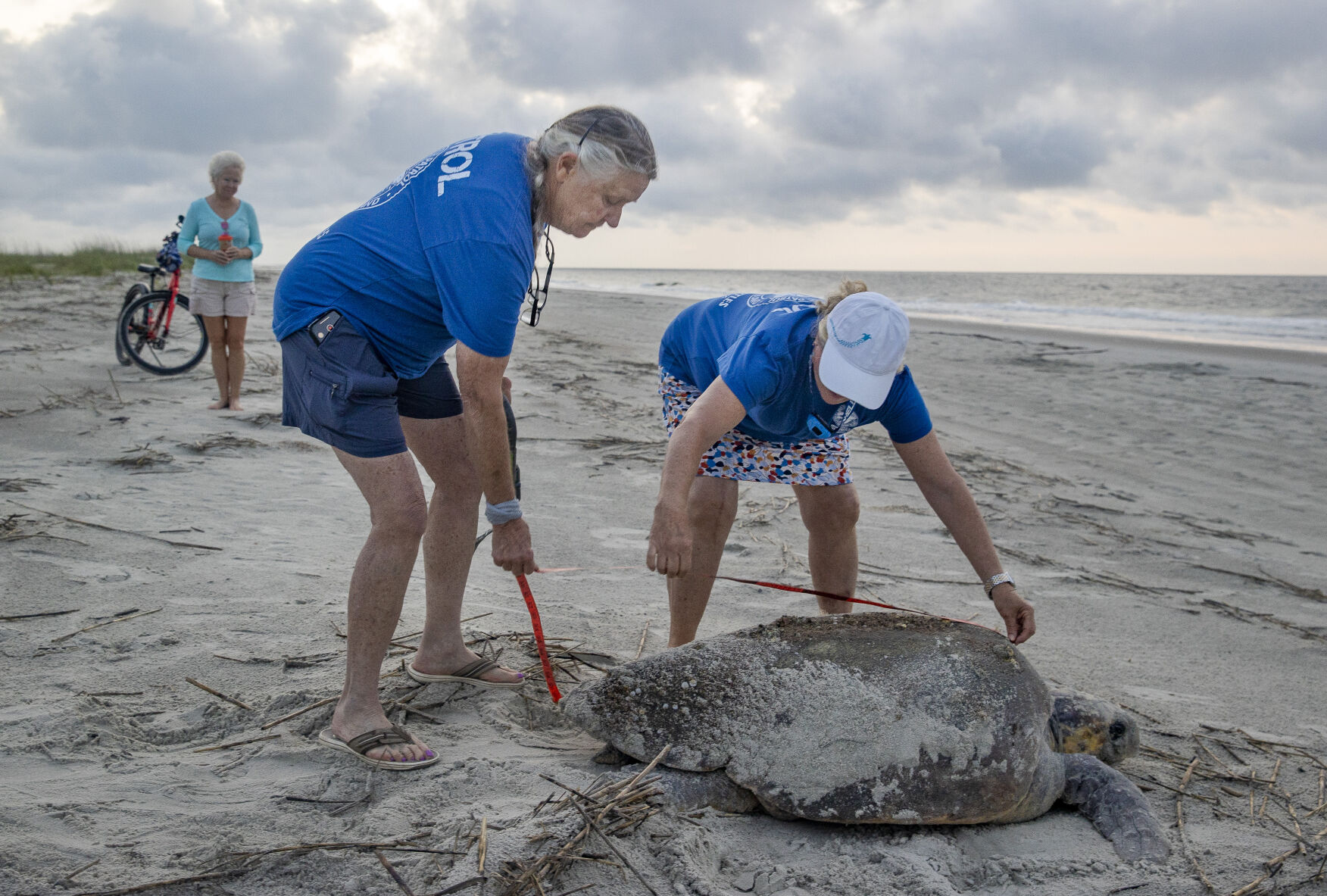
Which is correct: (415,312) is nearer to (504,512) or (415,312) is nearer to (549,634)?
(504,512)

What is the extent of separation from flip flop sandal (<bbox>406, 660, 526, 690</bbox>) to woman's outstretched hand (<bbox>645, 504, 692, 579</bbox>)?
0.78m

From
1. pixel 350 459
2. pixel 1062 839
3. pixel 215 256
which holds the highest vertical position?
pixel 215 256

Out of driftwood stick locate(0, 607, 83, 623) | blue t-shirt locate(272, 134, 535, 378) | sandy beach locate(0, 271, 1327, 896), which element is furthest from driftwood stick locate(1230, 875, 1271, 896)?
driftwood stick locate(0, 607, 83, 623)

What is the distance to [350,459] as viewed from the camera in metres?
2.16

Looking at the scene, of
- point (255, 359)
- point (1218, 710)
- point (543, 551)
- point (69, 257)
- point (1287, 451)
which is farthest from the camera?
point (69, 257)

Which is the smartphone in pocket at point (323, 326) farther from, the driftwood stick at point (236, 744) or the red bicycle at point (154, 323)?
the red bicycle at point (154, 323)

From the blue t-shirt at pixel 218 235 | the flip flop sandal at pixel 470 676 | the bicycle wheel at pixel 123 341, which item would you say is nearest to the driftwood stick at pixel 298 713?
the flip flop sandal at pixel 470 676

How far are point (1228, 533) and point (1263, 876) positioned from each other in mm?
3399

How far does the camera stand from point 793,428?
2.70 metres

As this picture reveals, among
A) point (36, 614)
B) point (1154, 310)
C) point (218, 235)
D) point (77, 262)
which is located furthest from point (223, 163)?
point (1154, 310)

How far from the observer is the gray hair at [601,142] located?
2.07m

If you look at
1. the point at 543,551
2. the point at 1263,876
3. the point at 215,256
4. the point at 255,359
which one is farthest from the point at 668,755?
the point at 255,359

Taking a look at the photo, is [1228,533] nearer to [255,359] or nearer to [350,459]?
[350,459]

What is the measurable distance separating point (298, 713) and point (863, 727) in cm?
150
